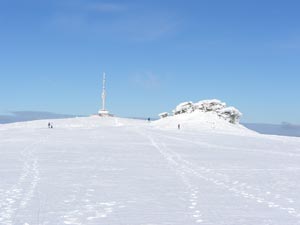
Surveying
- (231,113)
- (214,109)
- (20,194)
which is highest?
(214,109)

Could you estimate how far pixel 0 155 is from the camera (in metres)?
25.3

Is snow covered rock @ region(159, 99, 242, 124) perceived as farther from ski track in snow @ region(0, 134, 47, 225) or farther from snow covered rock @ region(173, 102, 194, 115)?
ski track in snow @ region(0, 134, 47, 225)

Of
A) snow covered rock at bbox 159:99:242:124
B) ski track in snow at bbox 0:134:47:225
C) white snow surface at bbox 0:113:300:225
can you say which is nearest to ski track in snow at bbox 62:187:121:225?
white snow surface at bbox 0:113:300:225

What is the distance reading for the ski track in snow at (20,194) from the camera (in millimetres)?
10587

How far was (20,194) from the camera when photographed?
13.4 m

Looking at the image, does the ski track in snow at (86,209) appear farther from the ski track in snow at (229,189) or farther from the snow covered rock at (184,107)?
the snow covered rock at (184,107)

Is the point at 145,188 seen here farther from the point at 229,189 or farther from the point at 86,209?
the point at 86,209

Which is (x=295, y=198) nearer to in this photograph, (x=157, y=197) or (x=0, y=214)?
(x=157, y=197)

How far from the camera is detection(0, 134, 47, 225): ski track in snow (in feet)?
34.7

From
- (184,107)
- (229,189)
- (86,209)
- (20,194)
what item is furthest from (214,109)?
(86,209)

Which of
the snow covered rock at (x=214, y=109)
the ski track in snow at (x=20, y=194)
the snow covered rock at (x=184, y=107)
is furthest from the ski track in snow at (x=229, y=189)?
the snow covered rock at (x=184, y=107)

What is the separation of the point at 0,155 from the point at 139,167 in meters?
8.53

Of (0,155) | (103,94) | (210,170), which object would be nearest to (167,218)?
(210,170)

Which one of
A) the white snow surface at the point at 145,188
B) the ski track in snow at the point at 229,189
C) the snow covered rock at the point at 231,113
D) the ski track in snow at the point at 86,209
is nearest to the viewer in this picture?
the ski track in snow at the point at 86,209
